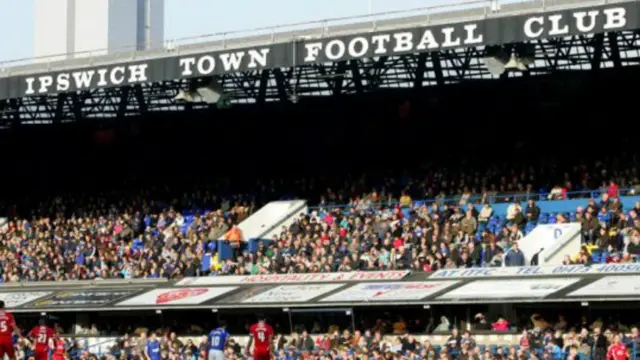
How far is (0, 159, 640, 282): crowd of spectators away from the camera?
36469 millimetres

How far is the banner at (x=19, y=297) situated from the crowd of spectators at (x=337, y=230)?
73.6 inches

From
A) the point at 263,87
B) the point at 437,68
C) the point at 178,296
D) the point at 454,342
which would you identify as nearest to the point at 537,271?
the point at 454,342

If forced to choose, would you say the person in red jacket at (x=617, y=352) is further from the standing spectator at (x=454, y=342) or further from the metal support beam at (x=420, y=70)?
the metal support beam at (x=420, y=70)

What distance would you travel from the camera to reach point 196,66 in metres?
41.6

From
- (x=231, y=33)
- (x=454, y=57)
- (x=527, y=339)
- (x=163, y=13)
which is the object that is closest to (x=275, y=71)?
(x=231, y=33)

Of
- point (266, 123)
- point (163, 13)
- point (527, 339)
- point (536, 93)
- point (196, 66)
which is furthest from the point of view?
point (163, 13)

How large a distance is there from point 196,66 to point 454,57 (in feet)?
25.3

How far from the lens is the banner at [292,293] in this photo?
36.3 m

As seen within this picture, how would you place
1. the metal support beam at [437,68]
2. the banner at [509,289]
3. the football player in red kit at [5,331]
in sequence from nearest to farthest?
the football player in red kit at [5,331]
the banner at [509,289]
the metal support beam at [437,68]

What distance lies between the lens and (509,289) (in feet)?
109

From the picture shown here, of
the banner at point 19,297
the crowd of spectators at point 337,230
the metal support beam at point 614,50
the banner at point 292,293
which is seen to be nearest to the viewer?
the banner at point 292,293

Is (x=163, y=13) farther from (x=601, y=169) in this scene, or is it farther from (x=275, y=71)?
(x=601, y=169)

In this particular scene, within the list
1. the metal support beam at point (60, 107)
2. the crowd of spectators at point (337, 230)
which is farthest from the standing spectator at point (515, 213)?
the metal support beam at point (60, 107)

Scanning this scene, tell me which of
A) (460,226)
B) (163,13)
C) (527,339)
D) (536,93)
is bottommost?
(527,339)
